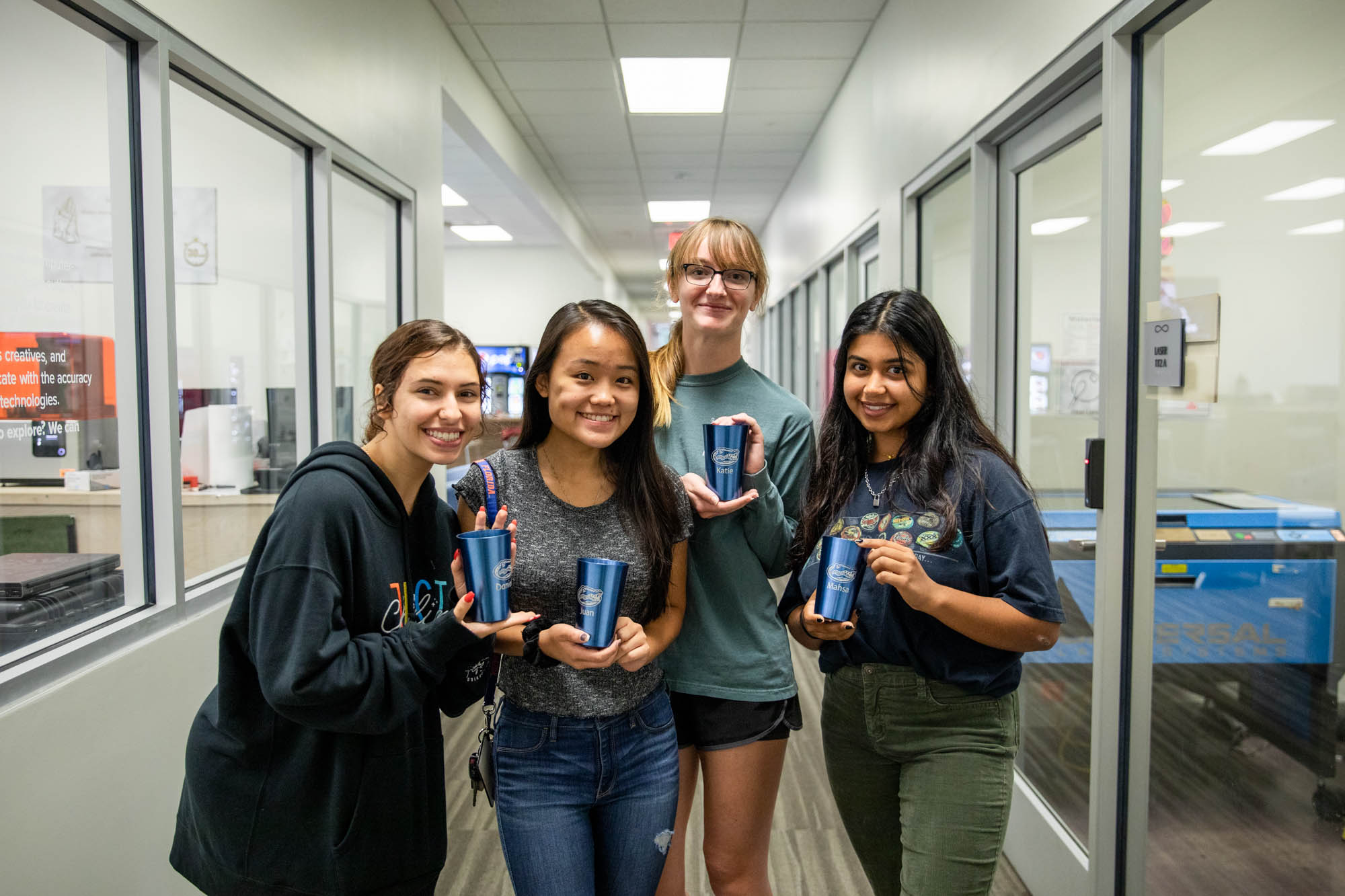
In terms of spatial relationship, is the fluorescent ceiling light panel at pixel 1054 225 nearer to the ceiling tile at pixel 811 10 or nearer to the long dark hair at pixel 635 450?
the long dark hair at pixel 635 450

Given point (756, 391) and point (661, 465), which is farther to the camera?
point (756, 391)

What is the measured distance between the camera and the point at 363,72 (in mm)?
3098

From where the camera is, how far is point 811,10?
13.2 ft

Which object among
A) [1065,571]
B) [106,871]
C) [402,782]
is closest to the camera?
[402,782]

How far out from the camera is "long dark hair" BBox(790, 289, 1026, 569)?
1.38 metres

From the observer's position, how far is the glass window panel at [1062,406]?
2195 millimetres

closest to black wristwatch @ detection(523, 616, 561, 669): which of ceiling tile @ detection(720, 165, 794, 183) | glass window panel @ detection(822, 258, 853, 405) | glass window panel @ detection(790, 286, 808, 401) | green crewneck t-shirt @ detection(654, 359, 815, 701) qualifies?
green crewneck t-shirt @ detection(654, 359, 815, 701)

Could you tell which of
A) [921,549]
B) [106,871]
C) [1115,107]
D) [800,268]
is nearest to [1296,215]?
[1115,107]

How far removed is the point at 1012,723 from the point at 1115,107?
126 centimetres

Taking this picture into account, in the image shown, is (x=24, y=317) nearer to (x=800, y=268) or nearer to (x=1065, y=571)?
(x=1065, y=571)

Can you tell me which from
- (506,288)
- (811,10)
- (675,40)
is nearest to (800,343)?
(675,40)

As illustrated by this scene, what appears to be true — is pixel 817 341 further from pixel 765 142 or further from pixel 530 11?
pixel 530 11

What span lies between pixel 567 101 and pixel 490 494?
4.69m

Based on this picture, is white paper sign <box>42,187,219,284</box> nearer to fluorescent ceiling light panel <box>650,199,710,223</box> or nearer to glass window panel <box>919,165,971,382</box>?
glass window panel <box>919,165,971,382</box>
